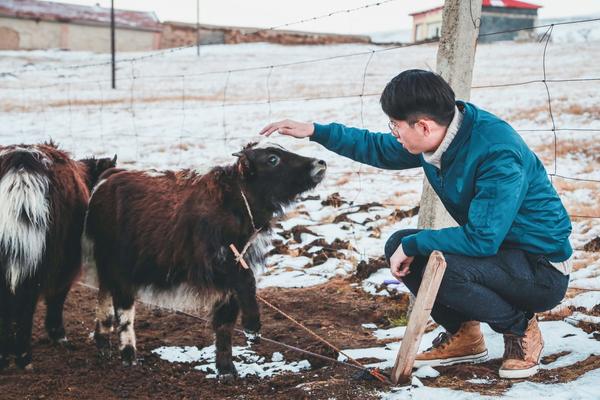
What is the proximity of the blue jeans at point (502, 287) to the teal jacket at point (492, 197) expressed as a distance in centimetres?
8

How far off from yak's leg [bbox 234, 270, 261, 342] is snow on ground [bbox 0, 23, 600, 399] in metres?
0.36

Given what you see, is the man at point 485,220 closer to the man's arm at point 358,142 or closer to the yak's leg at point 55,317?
the man's arm at point 358,142

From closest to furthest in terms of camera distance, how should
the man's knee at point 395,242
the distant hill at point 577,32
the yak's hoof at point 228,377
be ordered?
the man's knee at point 395,242 → the yak's hoof at point 228,377 → the distant hill at point 577,32

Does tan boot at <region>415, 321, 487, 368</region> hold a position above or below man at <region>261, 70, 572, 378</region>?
below

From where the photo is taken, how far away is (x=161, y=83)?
3162 cm

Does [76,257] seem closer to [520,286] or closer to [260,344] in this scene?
[260,344]

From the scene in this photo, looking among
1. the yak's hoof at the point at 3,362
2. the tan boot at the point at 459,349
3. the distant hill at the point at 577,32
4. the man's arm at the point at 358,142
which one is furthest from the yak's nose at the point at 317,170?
the distant hill at the point at 577,32

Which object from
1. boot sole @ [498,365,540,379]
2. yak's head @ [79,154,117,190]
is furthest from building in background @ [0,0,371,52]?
boot sole @ [498,365,540,379]

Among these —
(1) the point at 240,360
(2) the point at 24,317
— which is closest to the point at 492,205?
(1) the point at 240,360

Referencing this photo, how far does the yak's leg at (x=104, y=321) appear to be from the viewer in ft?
16.1

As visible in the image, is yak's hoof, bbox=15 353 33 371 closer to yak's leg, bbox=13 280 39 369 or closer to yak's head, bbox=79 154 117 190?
yak's leg, bbox=13 280 39 369

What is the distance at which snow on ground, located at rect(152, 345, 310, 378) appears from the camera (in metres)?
4.24

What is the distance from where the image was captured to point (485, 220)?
3078 mm

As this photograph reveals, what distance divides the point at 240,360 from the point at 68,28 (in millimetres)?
52797
